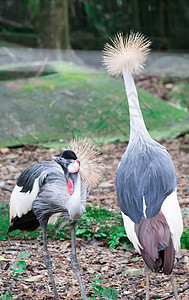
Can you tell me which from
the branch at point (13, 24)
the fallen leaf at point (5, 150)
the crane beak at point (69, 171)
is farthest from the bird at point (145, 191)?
the branch at point (13, 24)

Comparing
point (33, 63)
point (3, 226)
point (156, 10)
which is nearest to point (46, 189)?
point (3, 226)

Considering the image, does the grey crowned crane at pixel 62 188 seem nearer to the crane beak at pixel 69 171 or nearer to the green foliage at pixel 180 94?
the crane beak at pixel 69 171

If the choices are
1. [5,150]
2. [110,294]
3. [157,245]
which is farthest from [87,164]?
[5,150]

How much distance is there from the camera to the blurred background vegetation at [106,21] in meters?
12.9

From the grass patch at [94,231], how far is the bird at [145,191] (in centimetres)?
96

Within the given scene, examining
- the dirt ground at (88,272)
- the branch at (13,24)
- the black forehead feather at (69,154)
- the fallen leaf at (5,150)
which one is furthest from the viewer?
the branch at (13,24)

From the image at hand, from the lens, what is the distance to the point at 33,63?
8445 millimetres

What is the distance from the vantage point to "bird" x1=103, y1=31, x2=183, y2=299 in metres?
2.72

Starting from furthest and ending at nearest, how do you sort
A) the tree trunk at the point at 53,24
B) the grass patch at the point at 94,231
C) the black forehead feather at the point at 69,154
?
the tree trunk at the point at 53,24 → the grass patch at the point at 94,231 → the black forehead feather at the point at 69,154

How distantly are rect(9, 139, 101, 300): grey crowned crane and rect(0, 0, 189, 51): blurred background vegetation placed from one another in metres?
9.19

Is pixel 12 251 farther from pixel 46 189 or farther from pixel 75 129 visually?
pixel 75 129

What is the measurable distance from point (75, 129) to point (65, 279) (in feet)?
11.3

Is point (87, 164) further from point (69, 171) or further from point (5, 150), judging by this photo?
point (5, 150)

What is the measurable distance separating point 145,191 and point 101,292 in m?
0.75
